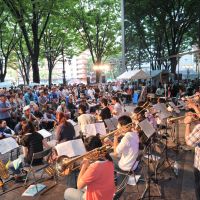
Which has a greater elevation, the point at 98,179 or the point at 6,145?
the point at 98,179

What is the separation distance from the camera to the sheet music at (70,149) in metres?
5.17

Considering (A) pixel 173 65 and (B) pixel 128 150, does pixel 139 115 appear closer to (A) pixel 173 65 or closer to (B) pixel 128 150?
(B) pixel 128 150

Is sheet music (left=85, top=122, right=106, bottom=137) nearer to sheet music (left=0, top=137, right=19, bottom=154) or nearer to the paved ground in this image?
the paved ground

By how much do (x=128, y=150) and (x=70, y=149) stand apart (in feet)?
3.76

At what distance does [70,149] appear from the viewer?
525 cm

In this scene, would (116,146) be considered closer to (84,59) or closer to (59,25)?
(59,25)

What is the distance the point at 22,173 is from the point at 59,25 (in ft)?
82.7

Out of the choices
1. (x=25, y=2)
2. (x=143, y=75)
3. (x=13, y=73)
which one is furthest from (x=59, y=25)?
(x=13, y=73)

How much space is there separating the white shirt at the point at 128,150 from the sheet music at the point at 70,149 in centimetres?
74

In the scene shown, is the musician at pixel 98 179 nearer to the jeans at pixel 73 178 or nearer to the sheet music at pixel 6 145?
the jeans at pixel 73 178

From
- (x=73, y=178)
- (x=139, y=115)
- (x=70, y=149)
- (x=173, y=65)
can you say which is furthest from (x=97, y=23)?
Result: (x=70, y=149)

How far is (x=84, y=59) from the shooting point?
144125 mm

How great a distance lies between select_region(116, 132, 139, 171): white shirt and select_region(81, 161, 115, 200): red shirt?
158 cm

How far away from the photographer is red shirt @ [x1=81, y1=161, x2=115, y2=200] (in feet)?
12.1
